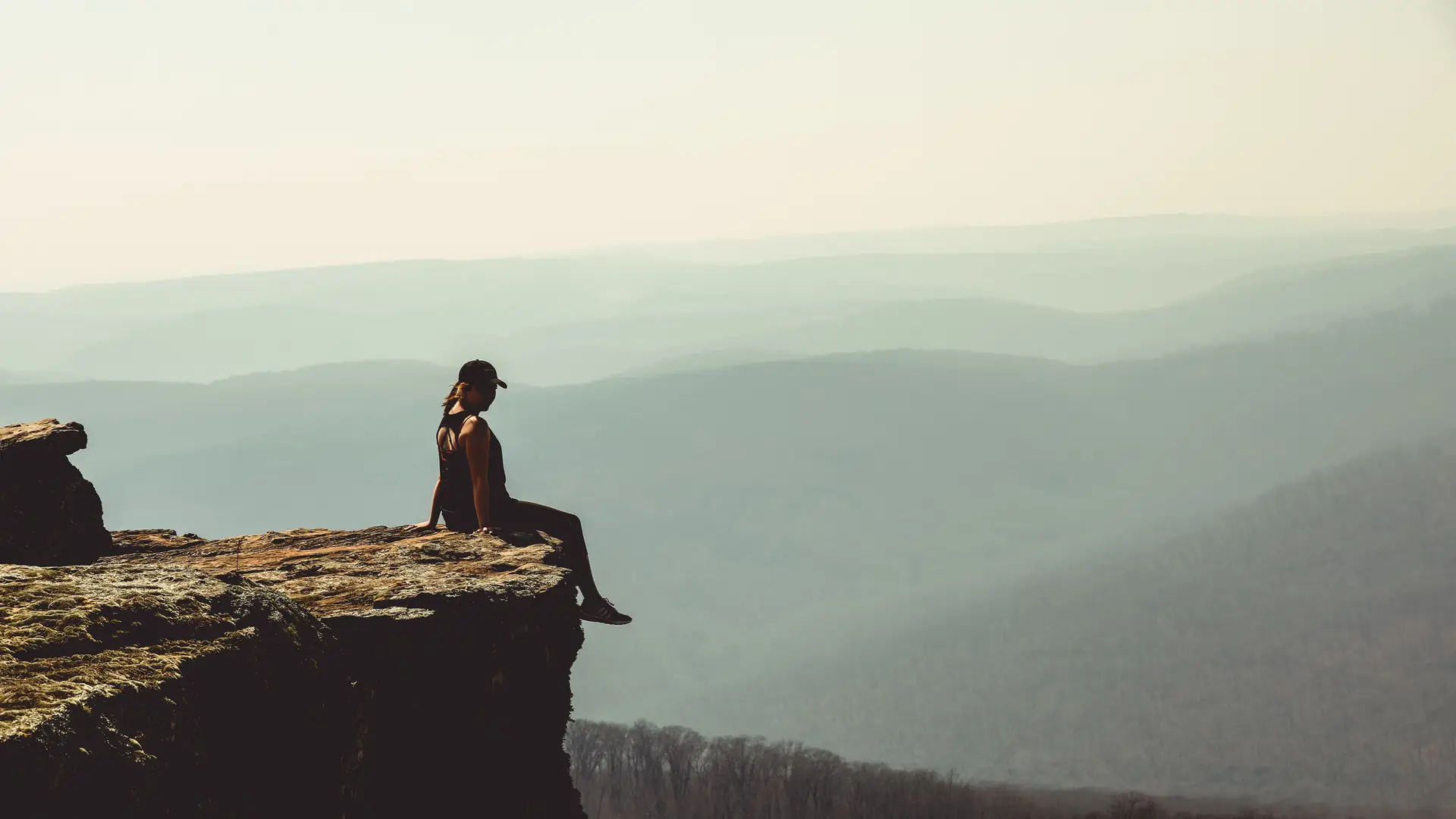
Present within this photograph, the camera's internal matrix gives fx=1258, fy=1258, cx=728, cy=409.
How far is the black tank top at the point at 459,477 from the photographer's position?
1462cm

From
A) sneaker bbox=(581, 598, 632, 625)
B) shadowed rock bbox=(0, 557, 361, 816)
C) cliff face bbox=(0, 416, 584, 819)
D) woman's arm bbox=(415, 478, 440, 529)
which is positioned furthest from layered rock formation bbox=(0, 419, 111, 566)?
shadowed rock bbox=(0, 557, 361, 816)

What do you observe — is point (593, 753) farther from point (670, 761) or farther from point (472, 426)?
point (472, 426)

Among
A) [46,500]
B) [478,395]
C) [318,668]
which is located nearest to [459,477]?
[478,395]

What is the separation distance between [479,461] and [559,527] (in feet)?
4.21

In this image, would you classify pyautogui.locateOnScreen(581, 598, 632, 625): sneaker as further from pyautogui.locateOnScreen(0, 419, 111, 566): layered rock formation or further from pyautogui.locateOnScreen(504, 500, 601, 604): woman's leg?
pyautogui.locateOnScreen(0, 419, 111, 566): layered rock formation

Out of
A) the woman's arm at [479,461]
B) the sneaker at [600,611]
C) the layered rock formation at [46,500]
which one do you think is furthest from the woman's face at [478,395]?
the layered rock formation at [46,500]

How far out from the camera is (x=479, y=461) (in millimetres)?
14023

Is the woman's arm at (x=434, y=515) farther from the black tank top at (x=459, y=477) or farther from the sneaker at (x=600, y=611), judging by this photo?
the sneaker at (x=600, y=611)

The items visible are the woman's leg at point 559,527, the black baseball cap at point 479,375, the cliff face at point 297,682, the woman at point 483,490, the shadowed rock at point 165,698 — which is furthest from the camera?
the woman's leg at point 559,527

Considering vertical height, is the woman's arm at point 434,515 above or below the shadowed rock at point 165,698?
above

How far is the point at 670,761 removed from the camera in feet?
544

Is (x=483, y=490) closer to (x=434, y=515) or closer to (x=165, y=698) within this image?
(x=434, y=515)

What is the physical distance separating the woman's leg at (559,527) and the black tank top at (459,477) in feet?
0.69

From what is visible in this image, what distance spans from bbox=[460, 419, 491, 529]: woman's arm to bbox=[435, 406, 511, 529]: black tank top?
5.0 inches
